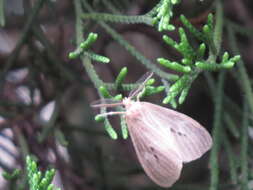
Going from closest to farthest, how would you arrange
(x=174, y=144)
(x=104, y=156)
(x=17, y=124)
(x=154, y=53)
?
(x=174, y=144) < (x=17, y=124) < (x=104, y=156) < (x=154, y=53)

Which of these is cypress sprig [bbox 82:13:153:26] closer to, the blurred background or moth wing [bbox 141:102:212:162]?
the blurred background

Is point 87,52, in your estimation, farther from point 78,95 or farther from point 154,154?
point 78,95

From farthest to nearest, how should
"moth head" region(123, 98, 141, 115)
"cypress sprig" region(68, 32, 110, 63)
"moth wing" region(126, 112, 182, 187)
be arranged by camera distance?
"moth head" region(123, 98, 141, 115), "moth wing" region(126, 112, 182, 187), "cypress sprig" region(68, 32, 110, 63)

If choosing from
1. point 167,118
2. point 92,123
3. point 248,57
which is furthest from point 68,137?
point 248,57

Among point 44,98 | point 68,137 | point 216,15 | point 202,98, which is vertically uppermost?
point 216,15

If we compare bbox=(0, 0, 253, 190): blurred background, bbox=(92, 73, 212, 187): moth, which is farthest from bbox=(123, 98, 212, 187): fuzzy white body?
bbox=(0, 0, 253, 190): blurred background

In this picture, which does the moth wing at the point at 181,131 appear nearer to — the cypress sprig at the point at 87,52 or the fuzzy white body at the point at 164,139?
the fuzzy white body at the point at 164,139

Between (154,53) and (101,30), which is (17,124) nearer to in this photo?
(101,30)

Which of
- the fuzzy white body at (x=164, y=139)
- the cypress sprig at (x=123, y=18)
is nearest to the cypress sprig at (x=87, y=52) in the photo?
the cypress sprig at (x=123, y=18)

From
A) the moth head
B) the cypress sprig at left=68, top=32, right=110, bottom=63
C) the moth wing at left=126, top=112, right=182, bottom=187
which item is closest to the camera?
the cypress sprig at left=68, top=32, right=110, bottom=63
